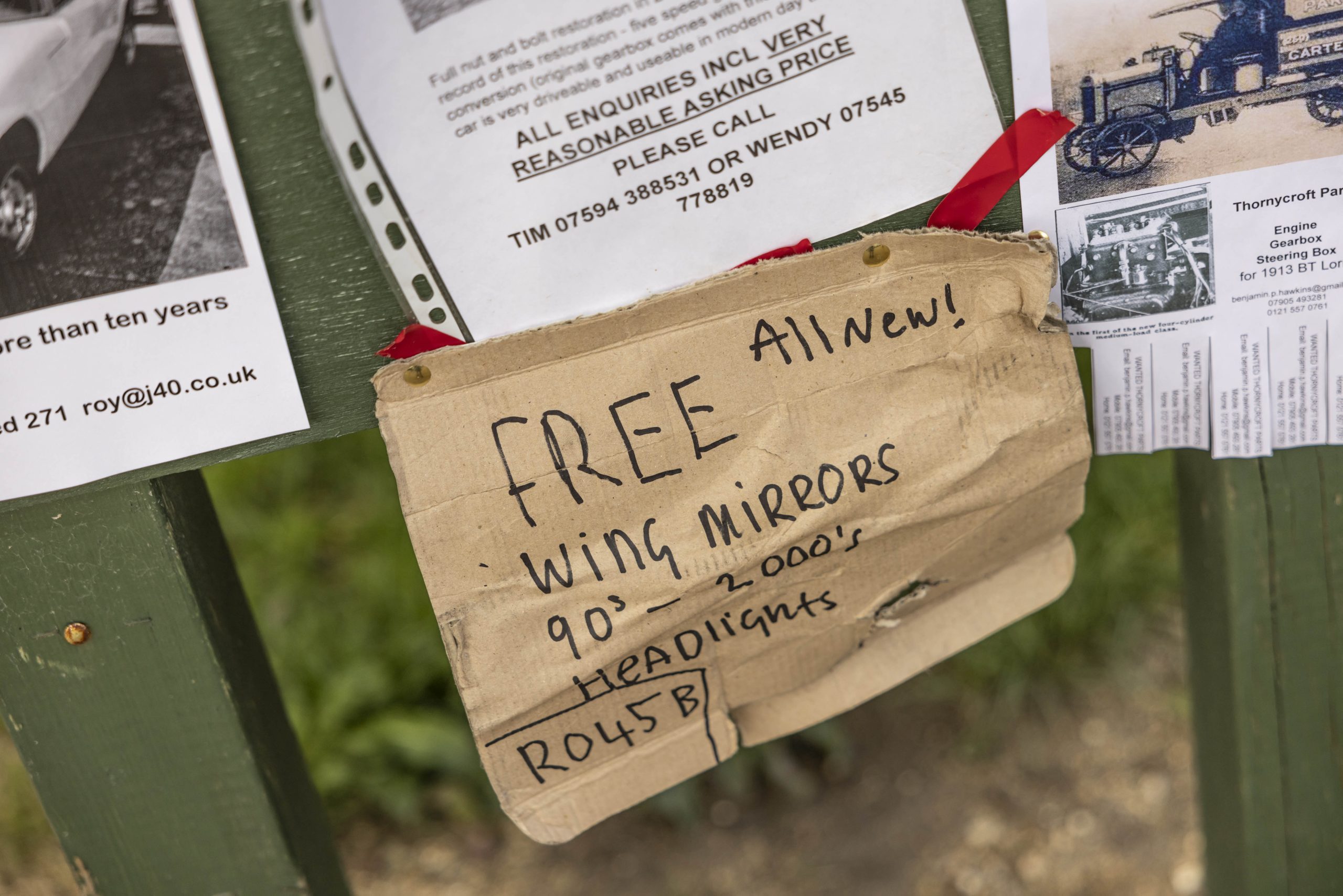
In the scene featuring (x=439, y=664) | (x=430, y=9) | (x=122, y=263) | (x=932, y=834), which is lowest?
(x=932, y=834)

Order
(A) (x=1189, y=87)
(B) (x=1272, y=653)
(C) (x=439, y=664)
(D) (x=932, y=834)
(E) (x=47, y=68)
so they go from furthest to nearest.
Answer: (C) (x=439, y=664) → (D) (x=932, y=834) → (B) (x=1272, y=653) → (A) (x=1189, y=87) → (E) (x=47, y=68)

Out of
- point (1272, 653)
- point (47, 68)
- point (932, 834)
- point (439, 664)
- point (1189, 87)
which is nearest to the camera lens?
point (47, 68)

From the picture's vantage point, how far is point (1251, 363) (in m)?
0.82

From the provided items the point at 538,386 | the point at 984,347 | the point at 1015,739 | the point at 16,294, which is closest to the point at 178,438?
the point at 16,294

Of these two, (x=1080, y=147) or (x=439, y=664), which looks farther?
(x=439, y=664)

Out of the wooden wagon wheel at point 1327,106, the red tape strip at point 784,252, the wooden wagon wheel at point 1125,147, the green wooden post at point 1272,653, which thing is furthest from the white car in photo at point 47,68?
the green wooden post at point 1272,653

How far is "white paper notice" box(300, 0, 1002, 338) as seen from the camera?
2.15 ft

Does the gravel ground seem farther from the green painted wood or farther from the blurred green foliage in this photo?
the green painted wood

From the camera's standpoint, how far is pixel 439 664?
1.97m

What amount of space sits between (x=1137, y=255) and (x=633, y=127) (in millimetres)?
446

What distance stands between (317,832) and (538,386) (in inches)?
22.0

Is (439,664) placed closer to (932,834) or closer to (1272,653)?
(932,834)

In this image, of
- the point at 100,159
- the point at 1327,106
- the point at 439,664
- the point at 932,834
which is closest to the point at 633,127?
the point at 100,159

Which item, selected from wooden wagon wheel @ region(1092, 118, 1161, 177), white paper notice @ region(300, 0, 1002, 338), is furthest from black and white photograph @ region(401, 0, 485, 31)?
wooden wagon wheel @ region(1092, 118, 1161, 177)
